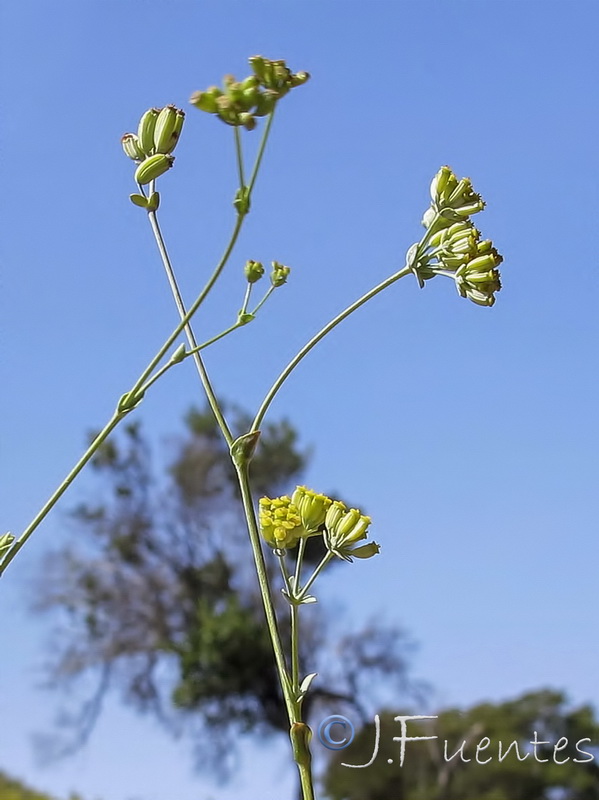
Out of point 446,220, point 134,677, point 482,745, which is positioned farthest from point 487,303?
point 134,677

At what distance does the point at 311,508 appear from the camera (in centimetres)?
26

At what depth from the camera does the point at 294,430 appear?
2488mm

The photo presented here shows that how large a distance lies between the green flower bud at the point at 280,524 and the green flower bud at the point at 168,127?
10cm

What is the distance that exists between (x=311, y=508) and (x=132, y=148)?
0.36 feet

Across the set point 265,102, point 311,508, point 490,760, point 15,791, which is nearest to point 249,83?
point 265,102

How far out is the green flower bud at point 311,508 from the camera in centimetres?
26

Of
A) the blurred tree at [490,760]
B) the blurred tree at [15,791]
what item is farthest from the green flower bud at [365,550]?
the blurred tree at [490,760]

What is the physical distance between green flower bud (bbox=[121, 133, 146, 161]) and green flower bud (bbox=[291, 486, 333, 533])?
102mm

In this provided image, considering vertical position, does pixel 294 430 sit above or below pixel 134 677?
above

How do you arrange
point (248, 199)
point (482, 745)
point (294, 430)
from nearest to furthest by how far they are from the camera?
point (248, 199), point (482, 745), point (294, 430)

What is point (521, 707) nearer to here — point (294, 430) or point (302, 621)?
point (302, 621)

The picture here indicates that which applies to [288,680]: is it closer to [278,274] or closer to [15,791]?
[278,274]

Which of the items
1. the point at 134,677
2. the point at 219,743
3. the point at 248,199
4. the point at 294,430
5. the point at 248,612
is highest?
the point at 294,430

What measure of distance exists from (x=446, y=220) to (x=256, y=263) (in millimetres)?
59
